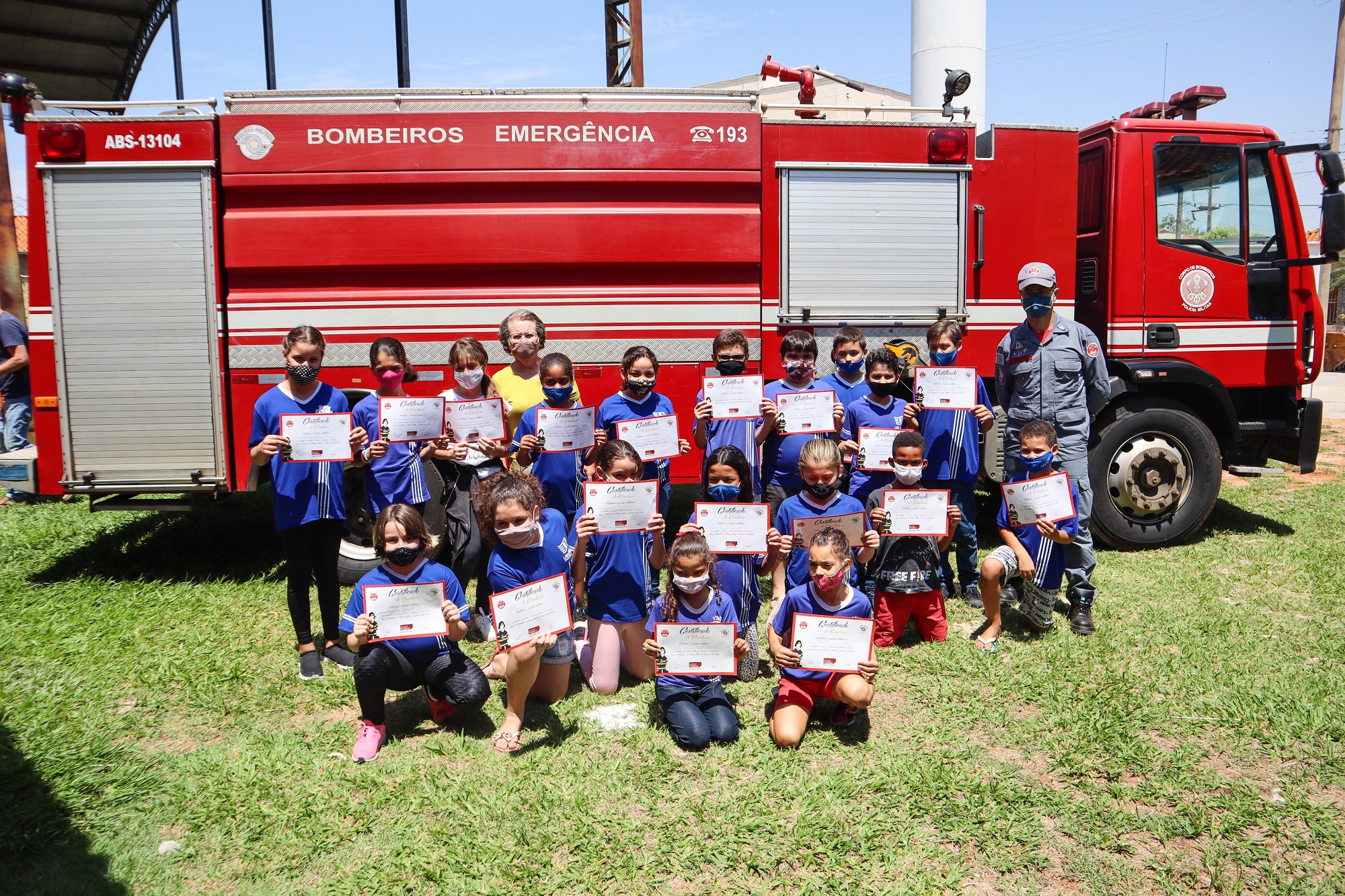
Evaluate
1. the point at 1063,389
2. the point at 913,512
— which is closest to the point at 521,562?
the point at 913,512

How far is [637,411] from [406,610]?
5.96 ft

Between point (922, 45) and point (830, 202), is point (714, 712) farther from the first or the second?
point (922, 45)

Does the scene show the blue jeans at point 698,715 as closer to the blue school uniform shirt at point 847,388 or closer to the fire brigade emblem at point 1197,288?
the blue school uniform shirt at point 847,388

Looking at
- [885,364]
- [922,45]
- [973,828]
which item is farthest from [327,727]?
[922,45]

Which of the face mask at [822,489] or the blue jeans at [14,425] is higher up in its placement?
the blue jeans at [14,425]

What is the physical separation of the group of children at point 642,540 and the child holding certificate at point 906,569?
0.01 m

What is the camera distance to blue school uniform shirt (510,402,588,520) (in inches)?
192

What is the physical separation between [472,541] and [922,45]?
937 cm

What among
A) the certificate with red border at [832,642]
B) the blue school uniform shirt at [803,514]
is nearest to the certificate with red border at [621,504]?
the blue school uniform shirt at [803,514]

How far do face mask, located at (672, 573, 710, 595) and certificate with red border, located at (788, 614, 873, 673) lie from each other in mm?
460

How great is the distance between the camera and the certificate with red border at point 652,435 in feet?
15.6

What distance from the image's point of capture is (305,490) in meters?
4.58

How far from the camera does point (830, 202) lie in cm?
610

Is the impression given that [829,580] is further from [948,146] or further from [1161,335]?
[1161,335]
